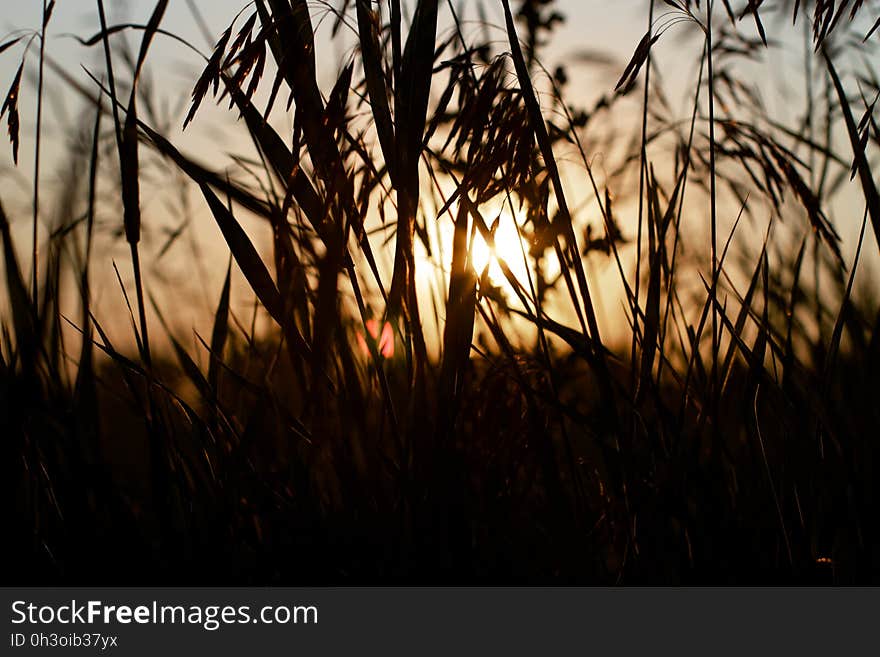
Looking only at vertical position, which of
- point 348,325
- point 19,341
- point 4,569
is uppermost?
point 348,325

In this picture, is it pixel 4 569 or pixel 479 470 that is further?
pixel 479 470

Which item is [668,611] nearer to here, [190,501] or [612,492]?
[612,492]

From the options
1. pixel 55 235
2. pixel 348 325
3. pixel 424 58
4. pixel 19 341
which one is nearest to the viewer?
pixel 424 58

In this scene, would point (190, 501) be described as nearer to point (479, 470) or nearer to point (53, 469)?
point (53, 469)

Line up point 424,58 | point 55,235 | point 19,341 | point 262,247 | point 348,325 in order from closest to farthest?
1. point 424,58
2. point 19,341
3. point 55,235
4. point 348,325
5. point 262,247

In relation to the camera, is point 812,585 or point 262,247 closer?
point 812,585

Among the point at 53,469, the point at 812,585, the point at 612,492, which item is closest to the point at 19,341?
the point at 53,469

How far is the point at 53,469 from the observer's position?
0.87 meters

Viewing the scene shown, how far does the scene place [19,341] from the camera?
34.1 inches

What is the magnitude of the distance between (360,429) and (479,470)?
0.32 metres

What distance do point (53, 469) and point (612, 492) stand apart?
0.59 meters

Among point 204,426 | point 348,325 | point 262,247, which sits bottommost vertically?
point 204,426

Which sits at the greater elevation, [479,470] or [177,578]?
[479,470]

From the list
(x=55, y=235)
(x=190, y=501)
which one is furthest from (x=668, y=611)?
(x=55, y=235)
